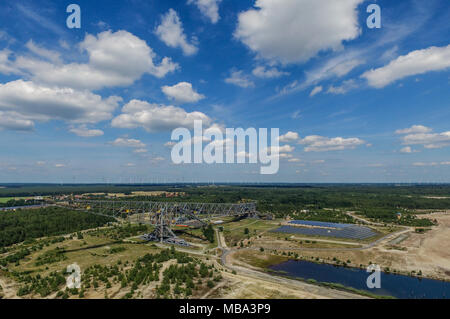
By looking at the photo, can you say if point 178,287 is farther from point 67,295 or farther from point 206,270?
point 67,295

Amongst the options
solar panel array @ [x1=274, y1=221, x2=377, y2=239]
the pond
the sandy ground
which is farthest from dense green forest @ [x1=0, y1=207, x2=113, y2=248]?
the pond

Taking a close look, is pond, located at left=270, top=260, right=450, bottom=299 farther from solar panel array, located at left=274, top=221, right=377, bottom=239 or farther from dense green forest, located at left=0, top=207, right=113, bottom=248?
dense green forest, located at left=0, top=207, right=113, bottom=248

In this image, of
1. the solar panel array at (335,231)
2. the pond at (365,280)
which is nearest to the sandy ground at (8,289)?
the pond at (365,280)

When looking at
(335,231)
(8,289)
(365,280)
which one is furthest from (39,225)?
(335,231)

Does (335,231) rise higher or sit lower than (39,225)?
lower

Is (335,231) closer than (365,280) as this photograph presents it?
No

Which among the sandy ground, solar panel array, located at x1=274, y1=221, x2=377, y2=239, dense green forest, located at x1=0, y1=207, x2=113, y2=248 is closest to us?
the sandy ground

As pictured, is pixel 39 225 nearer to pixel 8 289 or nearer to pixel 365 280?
pixel 8 289
